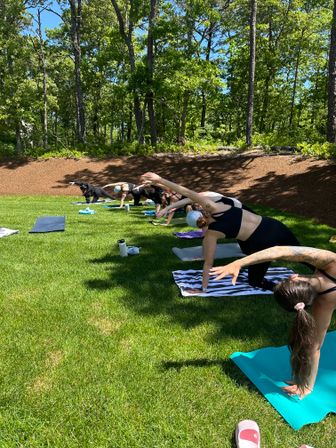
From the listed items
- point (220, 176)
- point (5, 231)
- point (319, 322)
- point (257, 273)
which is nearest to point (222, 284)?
point (257, 273)

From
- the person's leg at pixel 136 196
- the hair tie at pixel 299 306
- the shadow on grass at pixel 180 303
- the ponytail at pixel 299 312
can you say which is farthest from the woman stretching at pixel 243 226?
the person's leg at pixel 136 196

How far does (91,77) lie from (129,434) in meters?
37.0

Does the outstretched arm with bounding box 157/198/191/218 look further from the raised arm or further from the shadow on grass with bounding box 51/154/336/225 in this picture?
the shadow on grass with bounding box 51/154/336/225

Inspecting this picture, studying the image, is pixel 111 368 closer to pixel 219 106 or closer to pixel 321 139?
pixel 321 139

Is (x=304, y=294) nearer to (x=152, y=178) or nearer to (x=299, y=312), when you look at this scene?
(x=299, y=312)

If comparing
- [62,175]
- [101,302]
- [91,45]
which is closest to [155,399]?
[101,302]

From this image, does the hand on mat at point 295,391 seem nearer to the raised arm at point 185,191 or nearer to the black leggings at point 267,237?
the black leggings at point 267,237

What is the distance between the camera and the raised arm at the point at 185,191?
15.3 ft

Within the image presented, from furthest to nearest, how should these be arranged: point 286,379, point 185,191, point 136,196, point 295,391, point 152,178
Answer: point 136,196, point 152,178, point 185,191, point 286,379, point 295,391

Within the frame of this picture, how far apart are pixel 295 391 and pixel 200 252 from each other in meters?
4.65

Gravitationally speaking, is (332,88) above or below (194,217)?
above

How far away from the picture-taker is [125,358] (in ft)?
13.6

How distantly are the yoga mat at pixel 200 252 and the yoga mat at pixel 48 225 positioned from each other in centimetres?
390

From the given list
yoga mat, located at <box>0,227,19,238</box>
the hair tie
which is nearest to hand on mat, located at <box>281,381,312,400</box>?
the hair tie
